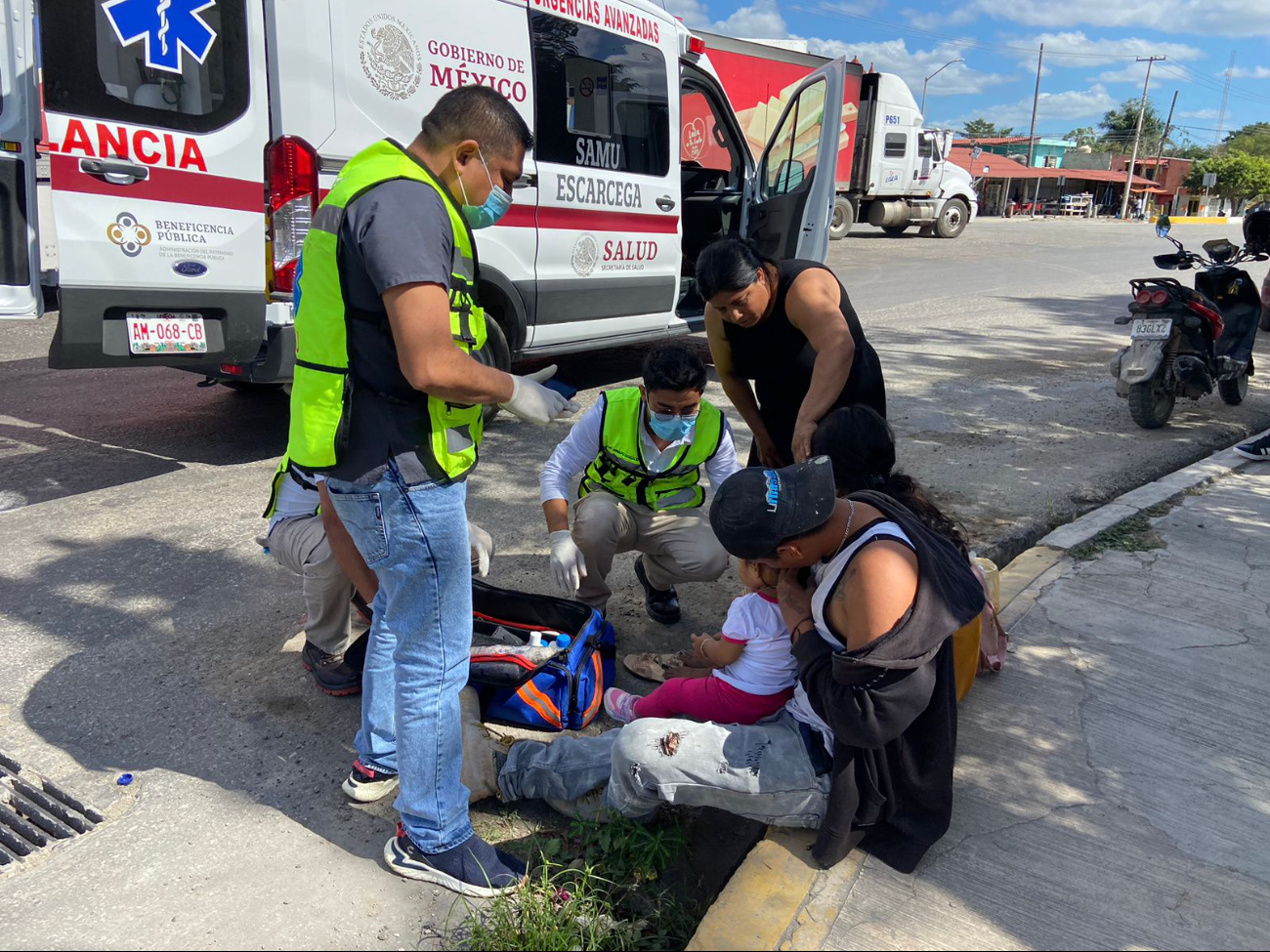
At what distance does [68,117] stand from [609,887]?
3583 mm

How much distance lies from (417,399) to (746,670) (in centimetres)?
114

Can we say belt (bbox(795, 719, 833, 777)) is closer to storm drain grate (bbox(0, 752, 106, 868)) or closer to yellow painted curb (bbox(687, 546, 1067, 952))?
Answer: yellow painted curb (bbox(687, 546, 1067, 952))

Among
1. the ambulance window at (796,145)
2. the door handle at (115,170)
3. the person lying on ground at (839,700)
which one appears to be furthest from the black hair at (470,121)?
the ambulance window at (796,145)

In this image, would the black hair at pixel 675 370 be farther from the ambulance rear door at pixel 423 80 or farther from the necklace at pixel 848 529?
the ambulance rear door at pixel 423 80

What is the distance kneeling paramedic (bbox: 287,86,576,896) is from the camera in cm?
194

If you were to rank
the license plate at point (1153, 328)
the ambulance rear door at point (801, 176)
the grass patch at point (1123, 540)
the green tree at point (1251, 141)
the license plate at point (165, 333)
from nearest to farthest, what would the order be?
the license plate at point (165, 333) → the grass patch at point (1123, 540) → the ambulance rear door at point (801, 176) → the license plate at point (1153, 328) → the green tree at point (1251, 141)

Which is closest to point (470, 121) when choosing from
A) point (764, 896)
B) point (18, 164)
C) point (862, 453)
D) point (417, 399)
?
point (417, 399)

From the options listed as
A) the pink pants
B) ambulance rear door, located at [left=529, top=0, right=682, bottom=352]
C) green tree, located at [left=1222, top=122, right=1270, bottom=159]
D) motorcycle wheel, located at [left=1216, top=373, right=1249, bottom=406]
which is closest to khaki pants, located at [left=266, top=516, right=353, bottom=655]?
the pink pants

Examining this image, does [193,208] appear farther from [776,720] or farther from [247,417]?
[776,720]

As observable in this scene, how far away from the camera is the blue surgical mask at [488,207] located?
7.39 feet

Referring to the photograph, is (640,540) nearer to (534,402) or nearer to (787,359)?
(787,359)

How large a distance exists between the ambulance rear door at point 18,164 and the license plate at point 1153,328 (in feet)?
21.1

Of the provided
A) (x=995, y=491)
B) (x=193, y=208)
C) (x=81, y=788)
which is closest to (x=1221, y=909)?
(x=81, y=788)

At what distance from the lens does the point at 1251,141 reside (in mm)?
86750
